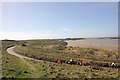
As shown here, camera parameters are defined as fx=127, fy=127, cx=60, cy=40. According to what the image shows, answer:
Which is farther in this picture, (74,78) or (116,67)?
(116,67)

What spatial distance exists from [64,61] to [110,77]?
12159 mm

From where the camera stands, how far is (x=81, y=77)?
54.6ft

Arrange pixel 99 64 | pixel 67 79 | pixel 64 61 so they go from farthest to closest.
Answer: pixel 64 61
pixel 99 64
pixel 67 79

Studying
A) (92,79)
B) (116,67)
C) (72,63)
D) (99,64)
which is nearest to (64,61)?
(72,63)

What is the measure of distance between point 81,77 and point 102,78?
2801mm

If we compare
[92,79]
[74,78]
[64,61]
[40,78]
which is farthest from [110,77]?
[64,61]

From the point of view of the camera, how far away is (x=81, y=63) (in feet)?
84.8

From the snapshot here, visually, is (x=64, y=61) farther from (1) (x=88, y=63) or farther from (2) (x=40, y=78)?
(2) (x=40, y=78)

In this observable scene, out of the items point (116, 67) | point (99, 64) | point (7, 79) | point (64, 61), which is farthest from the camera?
point (64, 61)

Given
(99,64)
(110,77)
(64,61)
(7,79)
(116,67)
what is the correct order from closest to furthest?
(7,79), (110,77), (116,67), (99,64), (64,61)

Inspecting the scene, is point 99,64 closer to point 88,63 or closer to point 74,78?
point 88,63

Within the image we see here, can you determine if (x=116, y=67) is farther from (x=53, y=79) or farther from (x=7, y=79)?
(x=7, y=79)

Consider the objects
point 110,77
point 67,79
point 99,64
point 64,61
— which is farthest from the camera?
point 64,61

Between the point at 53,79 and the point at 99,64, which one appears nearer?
the point at 53,79
